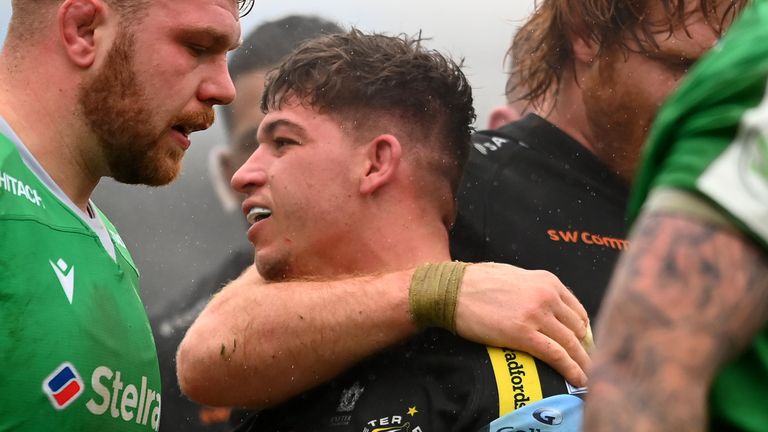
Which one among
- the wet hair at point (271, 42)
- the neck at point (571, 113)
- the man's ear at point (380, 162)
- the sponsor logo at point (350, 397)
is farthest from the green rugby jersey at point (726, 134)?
the wet hair at point (271, 42)

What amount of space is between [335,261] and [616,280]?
1814 mm

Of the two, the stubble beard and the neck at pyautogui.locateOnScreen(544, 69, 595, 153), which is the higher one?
the stubble beard

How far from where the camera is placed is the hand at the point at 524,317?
266 centimetres

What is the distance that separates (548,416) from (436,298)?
0.43 meters

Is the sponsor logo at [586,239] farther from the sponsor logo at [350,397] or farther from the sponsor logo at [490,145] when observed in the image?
the sponsor logo at [350,397]

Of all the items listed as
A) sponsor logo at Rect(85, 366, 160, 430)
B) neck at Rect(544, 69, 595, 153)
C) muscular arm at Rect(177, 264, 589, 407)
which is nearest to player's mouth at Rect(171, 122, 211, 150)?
muscular arm at Rect(177, 264, 589, 407)

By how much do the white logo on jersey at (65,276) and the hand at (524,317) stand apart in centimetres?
92

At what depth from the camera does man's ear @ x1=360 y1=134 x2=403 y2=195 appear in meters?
3.08

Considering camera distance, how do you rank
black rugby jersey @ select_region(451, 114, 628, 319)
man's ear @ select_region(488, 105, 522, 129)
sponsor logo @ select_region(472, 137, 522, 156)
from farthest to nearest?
man's ear @ select_region(488, 105, 522, 129) → sponsor logo @ select_region(472, 137, 522, 156) → black rugby jersey @ select_region(451, 114, 628, 319)

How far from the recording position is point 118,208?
620cm

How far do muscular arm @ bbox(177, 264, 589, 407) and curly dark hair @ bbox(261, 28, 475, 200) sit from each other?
0.54 m

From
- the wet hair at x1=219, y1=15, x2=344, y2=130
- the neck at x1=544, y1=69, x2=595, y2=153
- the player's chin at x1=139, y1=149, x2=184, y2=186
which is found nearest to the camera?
the player's chin at x1=139, y1=149, x2=184, y2=186

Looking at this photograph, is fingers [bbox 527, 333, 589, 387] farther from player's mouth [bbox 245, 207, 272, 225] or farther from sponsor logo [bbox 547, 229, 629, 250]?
player's mouth [bbox 245, 207, 272, 225]

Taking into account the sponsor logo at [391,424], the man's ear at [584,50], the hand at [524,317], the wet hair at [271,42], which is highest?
the wet hair at [271,42]
